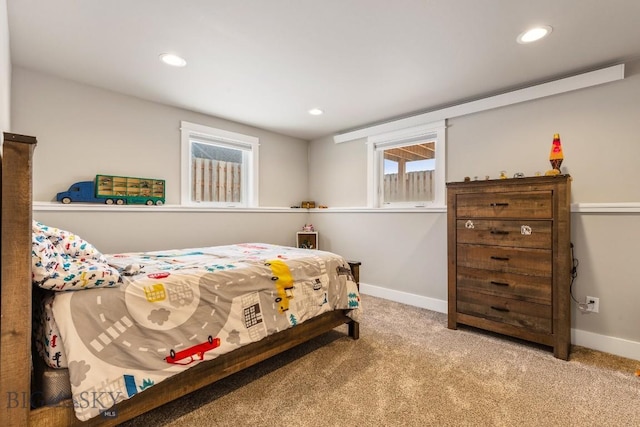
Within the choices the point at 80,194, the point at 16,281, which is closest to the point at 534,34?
the point at 16,281

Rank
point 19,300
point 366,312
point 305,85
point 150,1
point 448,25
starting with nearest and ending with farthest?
point 19,300, point 150,1, point 448,25, point 305,85, point 366,312

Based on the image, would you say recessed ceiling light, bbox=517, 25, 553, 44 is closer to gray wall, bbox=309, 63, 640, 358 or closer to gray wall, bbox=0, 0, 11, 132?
gray wall, bbox=309, 63, 640, 358

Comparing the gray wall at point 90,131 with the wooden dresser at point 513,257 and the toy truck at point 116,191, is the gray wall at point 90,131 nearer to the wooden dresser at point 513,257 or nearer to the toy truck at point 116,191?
the toy truck at point 116,191

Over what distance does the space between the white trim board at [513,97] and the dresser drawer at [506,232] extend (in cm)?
115

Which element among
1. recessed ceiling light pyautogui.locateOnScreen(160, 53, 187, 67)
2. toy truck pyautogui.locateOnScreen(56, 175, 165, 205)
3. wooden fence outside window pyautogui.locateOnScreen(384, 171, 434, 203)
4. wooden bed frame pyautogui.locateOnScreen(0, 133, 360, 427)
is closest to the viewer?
wooden bed frame pyautogui.locateOnScreen(0, 133, 360, 427)

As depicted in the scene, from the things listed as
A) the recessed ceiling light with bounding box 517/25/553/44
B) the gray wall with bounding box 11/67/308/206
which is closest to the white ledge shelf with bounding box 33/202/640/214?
the gray wall with bounding box 11/67/308/206

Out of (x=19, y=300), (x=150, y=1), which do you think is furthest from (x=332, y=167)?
(x=19, y=300)

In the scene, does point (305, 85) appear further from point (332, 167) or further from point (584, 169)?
point (584, 169)

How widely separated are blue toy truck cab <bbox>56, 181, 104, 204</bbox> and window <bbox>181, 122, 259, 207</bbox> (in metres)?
0.82

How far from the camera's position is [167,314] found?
1445mm

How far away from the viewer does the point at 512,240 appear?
7.91 feet

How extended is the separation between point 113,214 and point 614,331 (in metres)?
4.31

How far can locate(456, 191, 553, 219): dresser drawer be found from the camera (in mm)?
2258

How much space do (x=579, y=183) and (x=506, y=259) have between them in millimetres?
869
